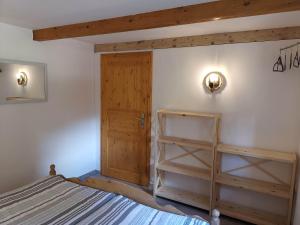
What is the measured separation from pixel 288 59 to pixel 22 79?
9.78 feet

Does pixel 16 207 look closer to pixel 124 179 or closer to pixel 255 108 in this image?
pixel 124 179

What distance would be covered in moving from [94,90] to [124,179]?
1510 millimetres

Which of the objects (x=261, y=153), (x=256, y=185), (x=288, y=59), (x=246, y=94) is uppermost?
(x=288, y=59)

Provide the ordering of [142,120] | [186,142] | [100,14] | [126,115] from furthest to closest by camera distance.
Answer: [126,115] → [142,120] → [186,142] → [100,14]

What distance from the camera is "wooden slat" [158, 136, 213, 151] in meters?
2.77

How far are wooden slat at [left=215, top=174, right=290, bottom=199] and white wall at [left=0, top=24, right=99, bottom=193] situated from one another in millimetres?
2121

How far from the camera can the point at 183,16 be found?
1.86m

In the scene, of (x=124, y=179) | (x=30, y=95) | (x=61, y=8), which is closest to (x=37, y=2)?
(x=61, y=8)

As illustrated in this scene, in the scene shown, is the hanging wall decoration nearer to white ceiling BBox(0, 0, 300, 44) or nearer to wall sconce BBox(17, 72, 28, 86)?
white ceiling BBox(0, 0, 300, 44)

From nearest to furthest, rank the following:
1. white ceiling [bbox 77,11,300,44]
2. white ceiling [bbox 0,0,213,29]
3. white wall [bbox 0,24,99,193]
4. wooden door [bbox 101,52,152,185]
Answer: white ceiling [bbox 0,0,213,29]
white ceiling [bbox 77,11,300,44]
white wall [bbox 0,24,99,193]
wooden door [bbox 101,52,152,185]

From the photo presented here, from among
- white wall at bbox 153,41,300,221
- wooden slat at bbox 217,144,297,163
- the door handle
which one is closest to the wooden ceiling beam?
white wall at bbox 153,41,300,221

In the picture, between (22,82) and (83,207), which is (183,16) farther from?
(22,82)

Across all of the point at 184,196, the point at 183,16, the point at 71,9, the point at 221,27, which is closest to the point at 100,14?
the point at 71,9

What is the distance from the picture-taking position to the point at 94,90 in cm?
380
